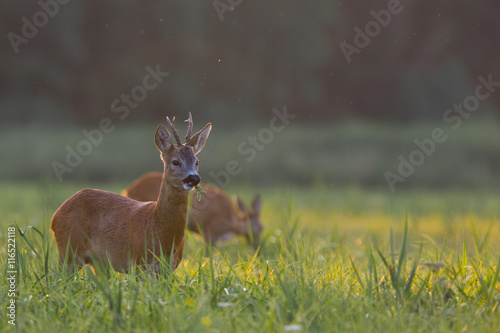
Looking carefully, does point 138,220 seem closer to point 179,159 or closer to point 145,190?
point 179,159

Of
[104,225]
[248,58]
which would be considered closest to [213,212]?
[104,225]

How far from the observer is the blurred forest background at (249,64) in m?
23.9

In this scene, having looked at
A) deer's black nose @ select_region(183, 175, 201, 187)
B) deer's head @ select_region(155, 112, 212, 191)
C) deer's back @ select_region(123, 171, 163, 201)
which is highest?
deer's head @ select_region(155, 112, 212, 191)

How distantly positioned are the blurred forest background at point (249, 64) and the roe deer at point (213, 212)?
12.4 m

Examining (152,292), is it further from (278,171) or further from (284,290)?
(278,171)

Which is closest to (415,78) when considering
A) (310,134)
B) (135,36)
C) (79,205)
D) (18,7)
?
(310,134)

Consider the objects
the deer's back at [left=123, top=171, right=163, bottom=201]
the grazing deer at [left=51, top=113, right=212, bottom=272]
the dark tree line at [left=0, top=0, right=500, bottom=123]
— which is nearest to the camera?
the grazing deer at [left=51, top=113, right=212, bottom=272]

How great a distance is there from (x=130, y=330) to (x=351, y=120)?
67.9 ft

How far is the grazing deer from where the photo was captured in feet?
15.0

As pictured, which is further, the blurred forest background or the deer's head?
the blurred forest background

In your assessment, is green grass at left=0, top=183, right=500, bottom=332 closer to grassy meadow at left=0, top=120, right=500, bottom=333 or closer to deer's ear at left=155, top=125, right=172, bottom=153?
grassy meadow at left=0, top=120, right=500, bottom=333

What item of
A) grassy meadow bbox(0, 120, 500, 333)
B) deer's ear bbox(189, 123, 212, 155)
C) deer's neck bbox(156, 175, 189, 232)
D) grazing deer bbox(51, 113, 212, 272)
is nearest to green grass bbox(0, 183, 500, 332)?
grassy meadow bbox(0, 120, 500, 333)

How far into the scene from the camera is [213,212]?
8.56 meters

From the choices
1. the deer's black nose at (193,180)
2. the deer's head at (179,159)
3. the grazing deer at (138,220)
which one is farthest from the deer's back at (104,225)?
the deer's black nose at (193,180)
